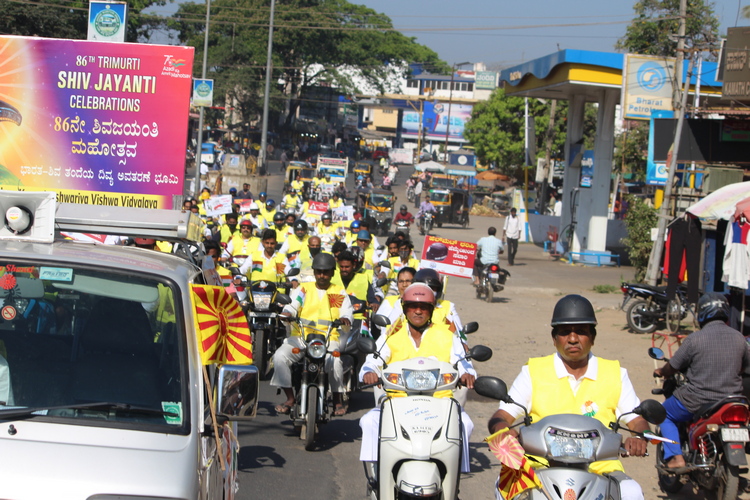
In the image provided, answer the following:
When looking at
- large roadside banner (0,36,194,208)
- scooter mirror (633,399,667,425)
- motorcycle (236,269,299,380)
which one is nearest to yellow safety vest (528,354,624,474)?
scooter mirror (633,399,667,425)

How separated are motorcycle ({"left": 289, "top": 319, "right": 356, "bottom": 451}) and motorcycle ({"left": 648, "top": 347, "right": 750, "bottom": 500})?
2.87 meters

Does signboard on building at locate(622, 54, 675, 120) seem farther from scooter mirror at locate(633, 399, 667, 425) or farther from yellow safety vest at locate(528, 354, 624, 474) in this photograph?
scooter mirror at locate(633, 399, 667, 425)

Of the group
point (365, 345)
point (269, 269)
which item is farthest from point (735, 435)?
point (269, 269)

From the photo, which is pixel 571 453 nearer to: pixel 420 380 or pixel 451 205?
pixel 420 380

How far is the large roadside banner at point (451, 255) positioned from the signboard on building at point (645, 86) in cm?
878

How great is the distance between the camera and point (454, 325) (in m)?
7.41

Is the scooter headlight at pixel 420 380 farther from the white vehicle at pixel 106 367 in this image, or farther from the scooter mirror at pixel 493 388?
the white vehicle at pixel 106 367

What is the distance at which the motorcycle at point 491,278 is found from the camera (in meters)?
19.6

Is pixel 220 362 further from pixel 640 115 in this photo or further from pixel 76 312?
pixel 640 115

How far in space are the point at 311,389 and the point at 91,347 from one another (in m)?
4.02

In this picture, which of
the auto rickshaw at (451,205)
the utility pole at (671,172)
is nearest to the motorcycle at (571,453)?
the utility pole at (671,172)

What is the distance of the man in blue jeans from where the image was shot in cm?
646

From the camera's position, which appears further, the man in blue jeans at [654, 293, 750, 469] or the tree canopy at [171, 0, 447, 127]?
the tree canopy at [171, 0, 447, 127]

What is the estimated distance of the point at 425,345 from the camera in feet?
20.0
